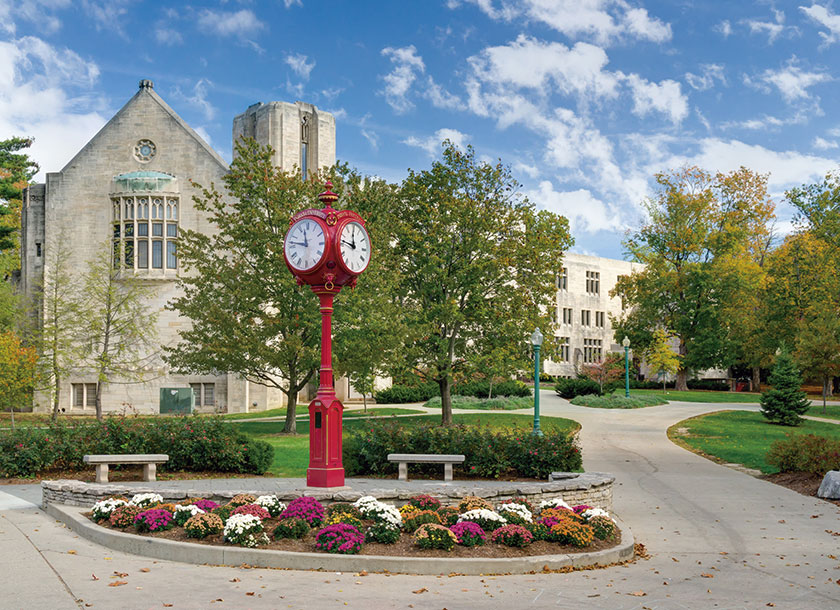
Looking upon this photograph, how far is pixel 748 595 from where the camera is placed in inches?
311

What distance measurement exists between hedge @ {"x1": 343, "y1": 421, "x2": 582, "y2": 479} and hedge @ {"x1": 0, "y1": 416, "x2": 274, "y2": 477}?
2.32 meters

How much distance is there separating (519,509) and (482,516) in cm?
72

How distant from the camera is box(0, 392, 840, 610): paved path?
7.30 meters

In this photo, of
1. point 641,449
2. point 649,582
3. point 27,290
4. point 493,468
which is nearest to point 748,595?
point 649,582

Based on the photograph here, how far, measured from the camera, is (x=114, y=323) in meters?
34.8

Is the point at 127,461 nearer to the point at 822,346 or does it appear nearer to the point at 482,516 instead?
the point at 482,516

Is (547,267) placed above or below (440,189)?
below

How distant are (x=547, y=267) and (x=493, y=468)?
1475 centimetres

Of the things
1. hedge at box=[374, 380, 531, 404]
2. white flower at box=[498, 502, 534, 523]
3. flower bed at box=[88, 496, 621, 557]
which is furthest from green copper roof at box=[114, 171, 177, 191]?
white flower at box=[498, 502, 534, 523]

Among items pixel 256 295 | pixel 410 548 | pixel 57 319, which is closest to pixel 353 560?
pixel 410 548

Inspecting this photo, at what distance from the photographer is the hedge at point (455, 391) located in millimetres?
45531

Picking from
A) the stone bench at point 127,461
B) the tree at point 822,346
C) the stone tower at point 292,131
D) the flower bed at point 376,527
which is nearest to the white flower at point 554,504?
the flower bed at point 376,527

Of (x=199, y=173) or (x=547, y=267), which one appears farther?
(x=199, y=173)

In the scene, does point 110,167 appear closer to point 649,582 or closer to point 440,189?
point 440,189
